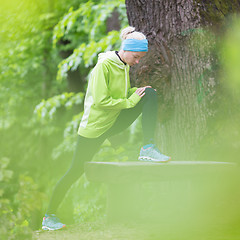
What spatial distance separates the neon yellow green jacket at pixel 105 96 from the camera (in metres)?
3.58

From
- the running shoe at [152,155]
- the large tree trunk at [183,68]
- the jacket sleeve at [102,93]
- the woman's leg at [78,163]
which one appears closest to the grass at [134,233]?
the woman's leg at [78,163]

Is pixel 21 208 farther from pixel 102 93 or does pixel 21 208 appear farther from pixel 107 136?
pixel 102 93

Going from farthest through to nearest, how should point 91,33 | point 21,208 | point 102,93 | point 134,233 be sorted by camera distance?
point 91,33 < point 134,233 < point 102,93 < point 21,208

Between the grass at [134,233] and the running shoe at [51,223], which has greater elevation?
the running shoe at [51,223]

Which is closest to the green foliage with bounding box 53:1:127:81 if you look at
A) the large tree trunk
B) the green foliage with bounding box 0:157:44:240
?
the large tree trunk

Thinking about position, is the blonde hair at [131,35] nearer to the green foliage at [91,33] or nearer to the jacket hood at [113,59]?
the jacket hood at [113,59]

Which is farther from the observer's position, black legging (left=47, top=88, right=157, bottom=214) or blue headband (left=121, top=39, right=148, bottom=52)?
black legging (left=47, top=88, right=157, bottom=214)

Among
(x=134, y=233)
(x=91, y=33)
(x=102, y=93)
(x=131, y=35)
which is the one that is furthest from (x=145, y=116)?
(x=91, y=33)

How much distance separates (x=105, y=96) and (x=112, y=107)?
0.12 meters

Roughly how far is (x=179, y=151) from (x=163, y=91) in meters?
0.66

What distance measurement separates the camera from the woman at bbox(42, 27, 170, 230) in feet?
11.8

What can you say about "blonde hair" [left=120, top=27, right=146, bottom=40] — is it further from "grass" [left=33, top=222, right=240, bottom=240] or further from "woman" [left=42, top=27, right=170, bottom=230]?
Answer: "grass" [left=33, top=222, right=240, bottom=240]

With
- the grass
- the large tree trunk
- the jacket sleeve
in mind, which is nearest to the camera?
the grass

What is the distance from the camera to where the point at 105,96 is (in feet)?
11.7
